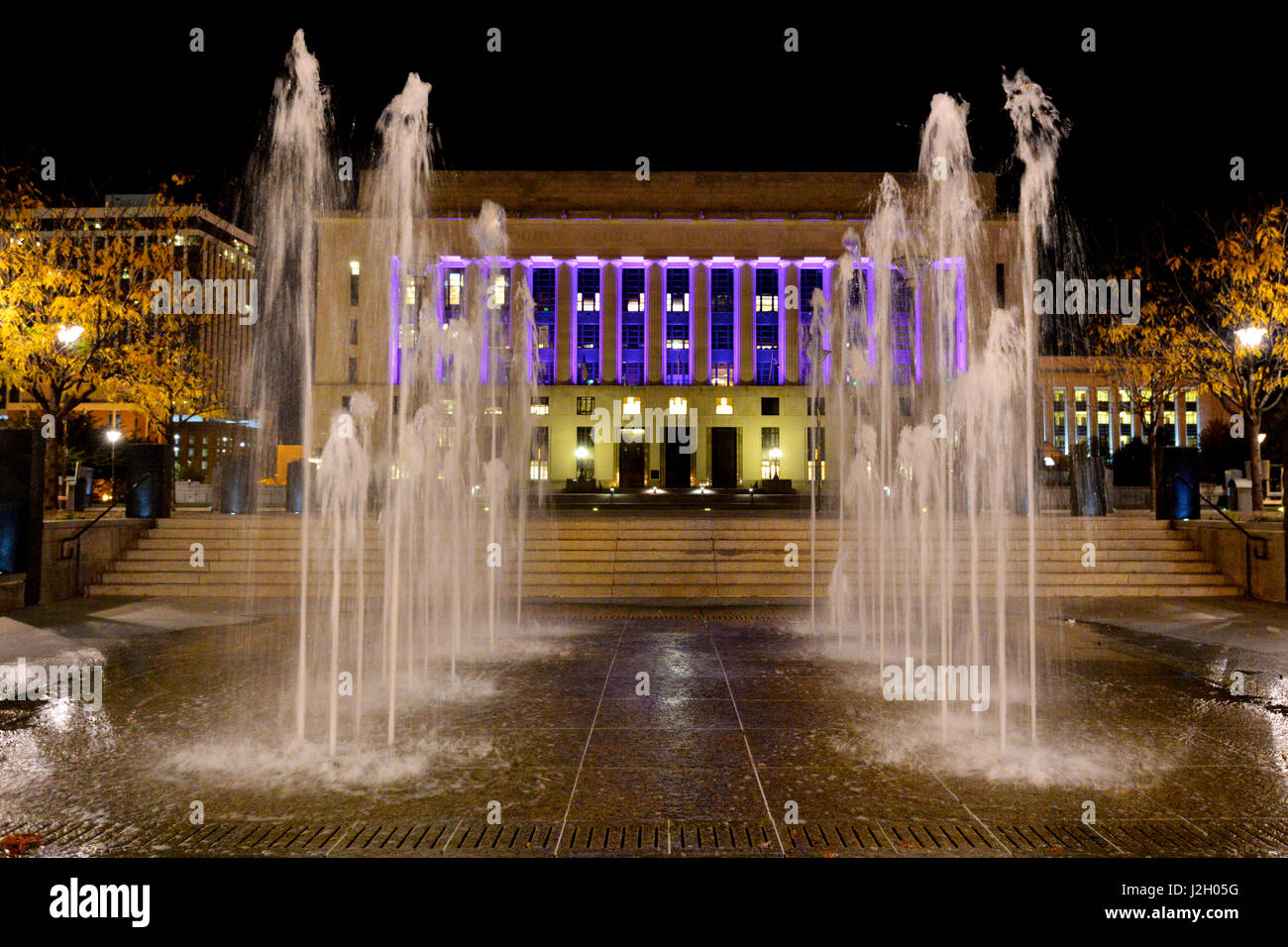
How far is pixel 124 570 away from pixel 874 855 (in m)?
14.4

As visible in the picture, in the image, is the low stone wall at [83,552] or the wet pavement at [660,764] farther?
the low stone wall at [83,552]

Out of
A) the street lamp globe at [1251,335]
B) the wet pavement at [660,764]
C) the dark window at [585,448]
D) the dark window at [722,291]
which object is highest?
the dark window at [722,291]

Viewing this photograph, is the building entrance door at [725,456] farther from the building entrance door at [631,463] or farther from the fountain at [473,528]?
the fountain at [473,528]

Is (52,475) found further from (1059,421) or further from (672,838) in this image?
(1059,421)

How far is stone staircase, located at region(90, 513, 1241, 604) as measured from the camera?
14.3 meters

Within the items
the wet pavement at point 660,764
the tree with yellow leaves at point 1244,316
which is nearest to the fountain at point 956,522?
the wet pavement at point 660,764

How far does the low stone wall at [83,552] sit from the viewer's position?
12.9 m

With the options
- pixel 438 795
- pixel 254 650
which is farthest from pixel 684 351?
pixel 438 795

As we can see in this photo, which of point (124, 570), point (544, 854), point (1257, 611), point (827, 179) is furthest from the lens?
point (827, 179)

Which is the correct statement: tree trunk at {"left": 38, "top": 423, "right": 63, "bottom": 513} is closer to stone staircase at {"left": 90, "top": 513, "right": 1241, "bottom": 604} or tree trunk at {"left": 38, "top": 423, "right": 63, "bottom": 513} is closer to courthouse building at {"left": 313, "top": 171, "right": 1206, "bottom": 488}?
stone staircase at {"left": 90, "top": 513, "right": 1241, "bottom": 604}

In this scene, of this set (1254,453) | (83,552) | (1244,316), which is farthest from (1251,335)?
(83,552)

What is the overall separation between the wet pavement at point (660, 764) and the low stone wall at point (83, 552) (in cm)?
426

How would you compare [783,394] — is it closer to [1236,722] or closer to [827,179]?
[827,179]

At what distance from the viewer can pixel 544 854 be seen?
4.10 meters
